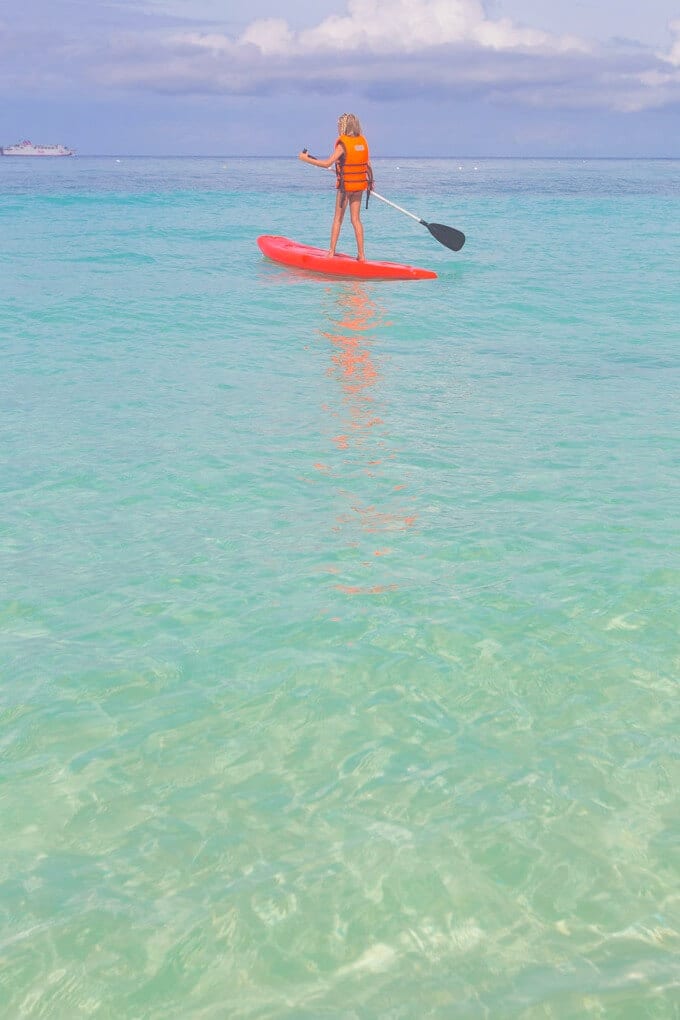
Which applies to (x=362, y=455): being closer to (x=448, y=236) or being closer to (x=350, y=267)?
(x=350, y=267)

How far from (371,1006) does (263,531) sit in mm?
3135

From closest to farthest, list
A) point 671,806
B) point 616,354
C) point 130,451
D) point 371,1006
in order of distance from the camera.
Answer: point 371,1006, point 671,806, point 130,451, point 616,354

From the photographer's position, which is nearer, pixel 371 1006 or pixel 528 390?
pixel 371 1006

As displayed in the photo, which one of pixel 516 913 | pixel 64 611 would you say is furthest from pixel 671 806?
pixel 64 611

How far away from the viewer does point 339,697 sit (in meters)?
3.60

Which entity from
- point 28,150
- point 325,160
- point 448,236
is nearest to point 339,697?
point 325,160

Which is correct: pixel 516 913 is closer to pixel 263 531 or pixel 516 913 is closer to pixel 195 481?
pixel 263 531

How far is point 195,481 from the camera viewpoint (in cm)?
608

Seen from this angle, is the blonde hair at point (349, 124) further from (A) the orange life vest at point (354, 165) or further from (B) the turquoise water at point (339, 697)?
(B) the turquoise water at point (339, 697)

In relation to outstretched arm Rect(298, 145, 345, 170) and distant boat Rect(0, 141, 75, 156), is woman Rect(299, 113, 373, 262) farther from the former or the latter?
distant boat Rect(0, 141, 75, 156)

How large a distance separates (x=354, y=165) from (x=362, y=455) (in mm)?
9113

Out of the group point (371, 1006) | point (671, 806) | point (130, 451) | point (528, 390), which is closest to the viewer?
point (371, 1006)

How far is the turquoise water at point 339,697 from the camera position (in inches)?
97.5

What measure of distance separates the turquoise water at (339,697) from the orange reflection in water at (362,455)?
3cm
